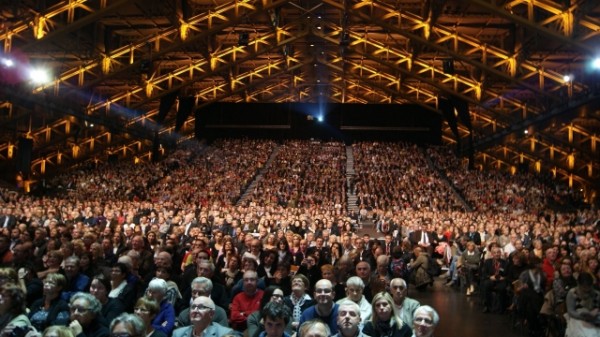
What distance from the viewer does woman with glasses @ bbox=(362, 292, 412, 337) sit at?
14.1 ft

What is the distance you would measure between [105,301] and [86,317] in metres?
1.01

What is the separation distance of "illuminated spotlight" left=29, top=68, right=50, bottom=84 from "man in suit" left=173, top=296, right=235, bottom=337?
20.5 meters

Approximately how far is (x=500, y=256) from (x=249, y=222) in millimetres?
6930

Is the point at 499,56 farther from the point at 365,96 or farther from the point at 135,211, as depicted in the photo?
the point at 365,96

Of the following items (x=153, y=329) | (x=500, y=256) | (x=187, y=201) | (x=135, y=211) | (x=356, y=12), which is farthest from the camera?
(x=187, y=201)

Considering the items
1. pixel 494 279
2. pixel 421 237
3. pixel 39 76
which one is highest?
pixel 39 76

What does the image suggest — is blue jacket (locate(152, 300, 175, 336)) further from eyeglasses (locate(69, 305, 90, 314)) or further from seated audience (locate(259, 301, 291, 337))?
seated audience (locate(259, 301, 291, 337))

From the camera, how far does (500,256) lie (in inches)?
385

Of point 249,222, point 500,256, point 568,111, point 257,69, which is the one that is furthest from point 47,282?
point 257,69

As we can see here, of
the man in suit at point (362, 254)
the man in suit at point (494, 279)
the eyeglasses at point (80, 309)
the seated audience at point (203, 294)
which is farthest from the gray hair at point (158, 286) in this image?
the man in suit at point (494, 279)

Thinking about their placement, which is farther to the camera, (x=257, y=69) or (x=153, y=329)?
(x=257, y=69)

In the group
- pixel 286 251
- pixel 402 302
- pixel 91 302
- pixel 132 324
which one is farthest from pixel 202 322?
pixel 286 251

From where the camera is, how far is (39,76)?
73.9ft

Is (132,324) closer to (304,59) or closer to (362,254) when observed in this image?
(362,254)
